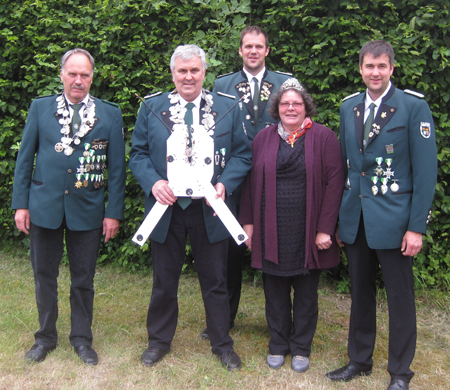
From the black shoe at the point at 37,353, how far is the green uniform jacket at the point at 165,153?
111 cm

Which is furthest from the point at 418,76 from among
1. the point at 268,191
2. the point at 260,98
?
the point at 268,191

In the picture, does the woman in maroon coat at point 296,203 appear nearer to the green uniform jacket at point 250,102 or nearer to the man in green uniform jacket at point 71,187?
the green uniform jacket at point 250,102

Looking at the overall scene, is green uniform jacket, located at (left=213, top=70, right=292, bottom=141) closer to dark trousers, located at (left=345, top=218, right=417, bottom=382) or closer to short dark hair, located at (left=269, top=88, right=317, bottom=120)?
short dark hair, located at (left=269, top=88, right=317, bottom=120)

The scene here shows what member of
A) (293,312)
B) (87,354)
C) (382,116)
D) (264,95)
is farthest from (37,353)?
(382,116)

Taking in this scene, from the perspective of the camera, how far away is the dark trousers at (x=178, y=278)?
3.27m

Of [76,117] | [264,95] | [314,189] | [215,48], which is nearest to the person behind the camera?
[314,189]

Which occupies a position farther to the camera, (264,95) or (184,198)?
(264,95)

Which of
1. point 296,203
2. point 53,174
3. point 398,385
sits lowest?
point 398,385

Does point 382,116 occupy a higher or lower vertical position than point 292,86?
lower

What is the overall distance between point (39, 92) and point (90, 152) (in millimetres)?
2084

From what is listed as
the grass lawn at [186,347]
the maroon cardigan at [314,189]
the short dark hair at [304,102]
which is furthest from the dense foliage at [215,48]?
the maroon cardigan at [314,189]

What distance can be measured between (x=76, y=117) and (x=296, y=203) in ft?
5.17

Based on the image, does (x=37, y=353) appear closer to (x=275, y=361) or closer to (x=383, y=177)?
(x=275, y=361)

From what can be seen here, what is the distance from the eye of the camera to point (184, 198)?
10.4ft
